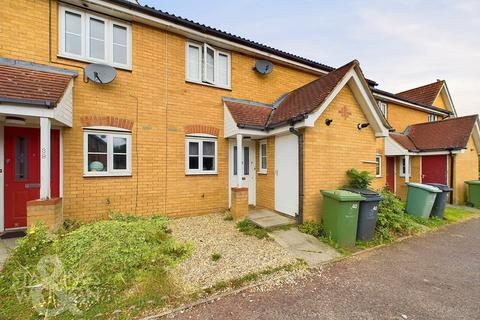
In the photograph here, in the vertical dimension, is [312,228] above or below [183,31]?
below

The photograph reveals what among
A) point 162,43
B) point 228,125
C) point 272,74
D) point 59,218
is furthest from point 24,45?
point 272,74

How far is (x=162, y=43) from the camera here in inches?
279

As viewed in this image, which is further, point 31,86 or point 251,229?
point 251,229

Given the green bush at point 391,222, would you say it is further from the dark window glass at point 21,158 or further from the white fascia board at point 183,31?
the dark window glass at point 21,158

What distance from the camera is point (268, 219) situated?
22.0 feet

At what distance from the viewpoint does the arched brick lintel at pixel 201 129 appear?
7375mm

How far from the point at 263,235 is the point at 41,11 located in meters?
8.44

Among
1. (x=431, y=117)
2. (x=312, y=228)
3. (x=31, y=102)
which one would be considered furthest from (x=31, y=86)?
(x=431, y=117)

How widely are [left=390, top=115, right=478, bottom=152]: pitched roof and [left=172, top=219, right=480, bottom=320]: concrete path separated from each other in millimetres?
9290

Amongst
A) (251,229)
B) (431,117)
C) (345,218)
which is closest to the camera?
(345,218)

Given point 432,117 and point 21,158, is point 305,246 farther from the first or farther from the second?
point 432,117

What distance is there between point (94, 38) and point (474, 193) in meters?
18.1

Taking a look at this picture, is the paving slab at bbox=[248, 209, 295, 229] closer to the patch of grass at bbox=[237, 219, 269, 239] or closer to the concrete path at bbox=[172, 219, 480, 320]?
the patch of grass at bbox=[237, 219, 269, 239]

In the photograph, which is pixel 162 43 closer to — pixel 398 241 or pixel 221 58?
pixel 221 58
